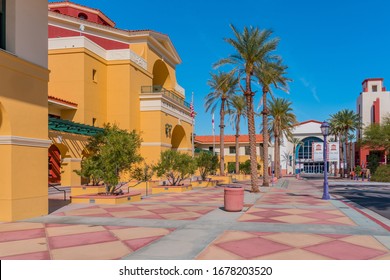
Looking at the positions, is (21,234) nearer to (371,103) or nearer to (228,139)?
(228,139)

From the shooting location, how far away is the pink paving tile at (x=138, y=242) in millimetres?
8500

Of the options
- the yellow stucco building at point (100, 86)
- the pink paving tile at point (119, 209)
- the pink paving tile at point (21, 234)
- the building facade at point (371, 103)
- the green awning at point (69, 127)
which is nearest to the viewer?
the pink paving tile at point (21, 234)

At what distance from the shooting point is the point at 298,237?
9.55m

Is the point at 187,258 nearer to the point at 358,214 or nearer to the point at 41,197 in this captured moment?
the point at 41,197

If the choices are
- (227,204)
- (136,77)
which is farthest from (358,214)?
(136,77)

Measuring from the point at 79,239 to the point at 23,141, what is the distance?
533 centimetres

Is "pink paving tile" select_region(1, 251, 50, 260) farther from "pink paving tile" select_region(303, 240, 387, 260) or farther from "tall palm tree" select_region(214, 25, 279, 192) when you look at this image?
"tall palm tree" select_region(214, 25, 279, 192)

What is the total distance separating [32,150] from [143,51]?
27705 millimetres

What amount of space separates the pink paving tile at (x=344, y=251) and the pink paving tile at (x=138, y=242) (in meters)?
3.82

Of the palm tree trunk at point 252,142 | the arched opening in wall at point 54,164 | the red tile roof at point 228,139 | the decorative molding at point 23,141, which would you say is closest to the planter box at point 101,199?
the decorative molding at point 23,141

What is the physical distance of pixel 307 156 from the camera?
111312 millimetres

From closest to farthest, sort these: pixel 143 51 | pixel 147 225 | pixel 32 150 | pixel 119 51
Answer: pixel 147 225 < pixel 32 150 < pixel 119 51 < pixel 143 51

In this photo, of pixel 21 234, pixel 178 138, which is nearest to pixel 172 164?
pixel 21 234

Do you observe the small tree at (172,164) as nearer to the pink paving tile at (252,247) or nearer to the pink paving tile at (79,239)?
the pink paving tile at (79,239)
